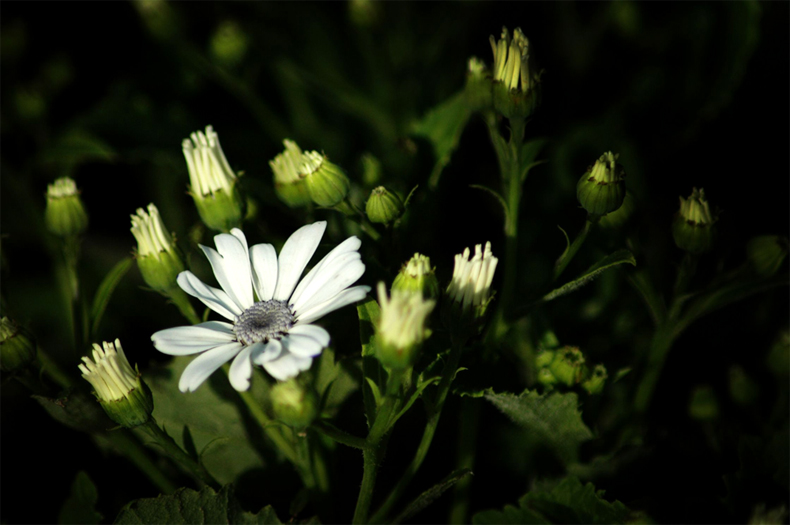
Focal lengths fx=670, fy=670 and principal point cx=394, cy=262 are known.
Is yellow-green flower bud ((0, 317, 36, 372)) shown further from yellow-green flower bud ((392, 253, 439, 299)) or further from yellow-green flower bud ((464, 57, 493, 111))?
yellow-green flower bud ((464, 57, 493, 111))

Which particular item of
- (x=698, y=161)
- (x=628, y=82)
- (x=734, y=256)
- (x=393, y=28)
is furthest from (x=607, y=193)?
(x=393, y=28)

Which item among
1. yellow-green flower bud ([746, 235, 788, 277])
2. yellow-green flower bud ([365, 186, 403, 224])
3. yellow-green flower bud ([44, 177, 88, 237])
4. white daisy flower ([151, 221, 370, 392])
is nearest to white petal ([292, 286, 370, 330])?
white daisy flower ([151, 221, 370, 392])

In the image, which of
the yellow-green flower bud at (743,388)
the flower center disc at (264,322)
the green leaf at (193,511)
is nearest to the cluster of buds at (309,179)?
the flower center disc at (264,322)

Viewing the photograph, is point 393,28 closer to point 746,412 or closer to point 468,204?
point 468,204

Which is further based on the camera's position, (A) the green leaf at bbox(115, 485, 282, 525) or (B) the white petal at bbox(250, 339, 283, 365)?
(A) the green leaf at bbox(115, 485, 282, 525)

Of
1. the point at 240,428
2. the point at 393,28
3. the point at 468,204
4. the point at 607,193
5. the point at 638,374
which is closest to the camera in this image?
the point at 607,193

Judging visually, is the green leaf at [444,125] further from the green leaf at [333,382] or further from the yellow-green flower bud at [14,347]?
the yellow-green flower bud at [14,347]

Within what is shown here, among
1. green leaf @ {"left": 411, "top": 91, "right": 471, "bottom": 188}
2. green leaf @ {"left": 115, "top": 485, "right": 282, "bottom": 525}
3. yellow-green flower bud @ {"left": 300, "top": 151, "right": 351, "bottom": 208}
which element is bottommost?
green leaf @ {"left": 115, "top": 485, "right": 282, "bottom": 525}
